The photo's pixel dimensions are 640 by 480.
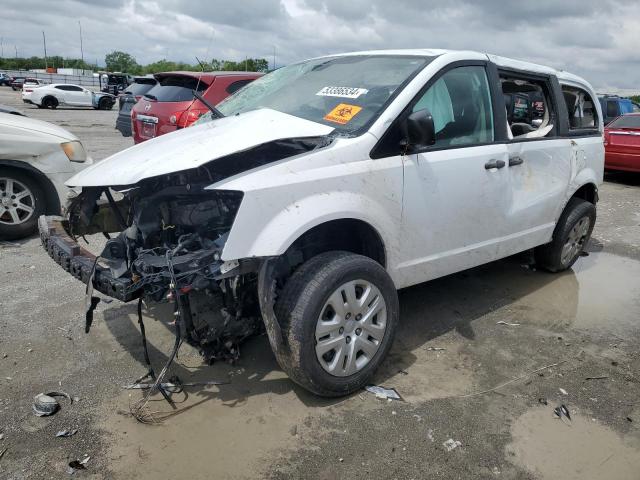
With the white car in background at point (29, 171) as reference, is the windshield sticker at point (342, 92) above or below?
above

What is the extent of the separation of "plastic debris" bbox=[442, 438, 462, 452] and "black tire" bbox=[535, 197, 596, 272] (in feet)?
Result: 9.53

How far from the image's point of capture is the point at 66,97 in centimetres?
2869

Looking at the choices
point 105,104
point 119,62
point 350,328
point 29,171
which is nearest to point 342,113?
point 350,328

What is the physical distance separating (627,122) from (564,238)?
7.69 meters

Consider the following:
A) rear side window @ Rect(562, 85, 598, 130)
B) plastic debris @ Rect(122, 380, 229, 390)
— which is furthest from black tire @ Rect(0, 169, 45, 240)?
rear side window @ Rect(562, 85, 598, 130)

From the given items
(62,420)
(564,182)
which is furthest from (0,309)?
(564,182)

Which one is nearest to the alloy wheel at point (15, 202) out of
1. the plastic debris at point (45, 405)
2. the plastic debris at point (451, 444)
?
the plastic debris at point (45, 405)

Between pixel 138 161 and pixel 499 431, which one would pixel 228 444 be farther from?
pixel 138 161

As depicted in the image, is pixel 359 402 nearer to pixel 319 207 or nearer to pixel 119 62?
pixel 319 207

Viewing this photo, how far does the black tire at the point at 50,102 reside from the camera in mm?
Result: 27719

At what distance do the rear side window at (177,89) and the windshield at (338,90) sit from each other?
409 cm

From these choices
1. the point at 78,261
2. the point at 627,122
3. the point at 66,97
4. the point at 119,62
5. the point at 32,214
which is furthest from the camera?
the point at 119,62

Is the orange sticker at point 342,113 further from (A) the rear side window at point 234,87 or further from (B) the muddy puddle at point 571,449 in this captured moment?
(A) the rear side window at point 234,87

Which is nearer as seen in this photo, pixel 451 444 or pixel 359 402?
pixel 451 444
